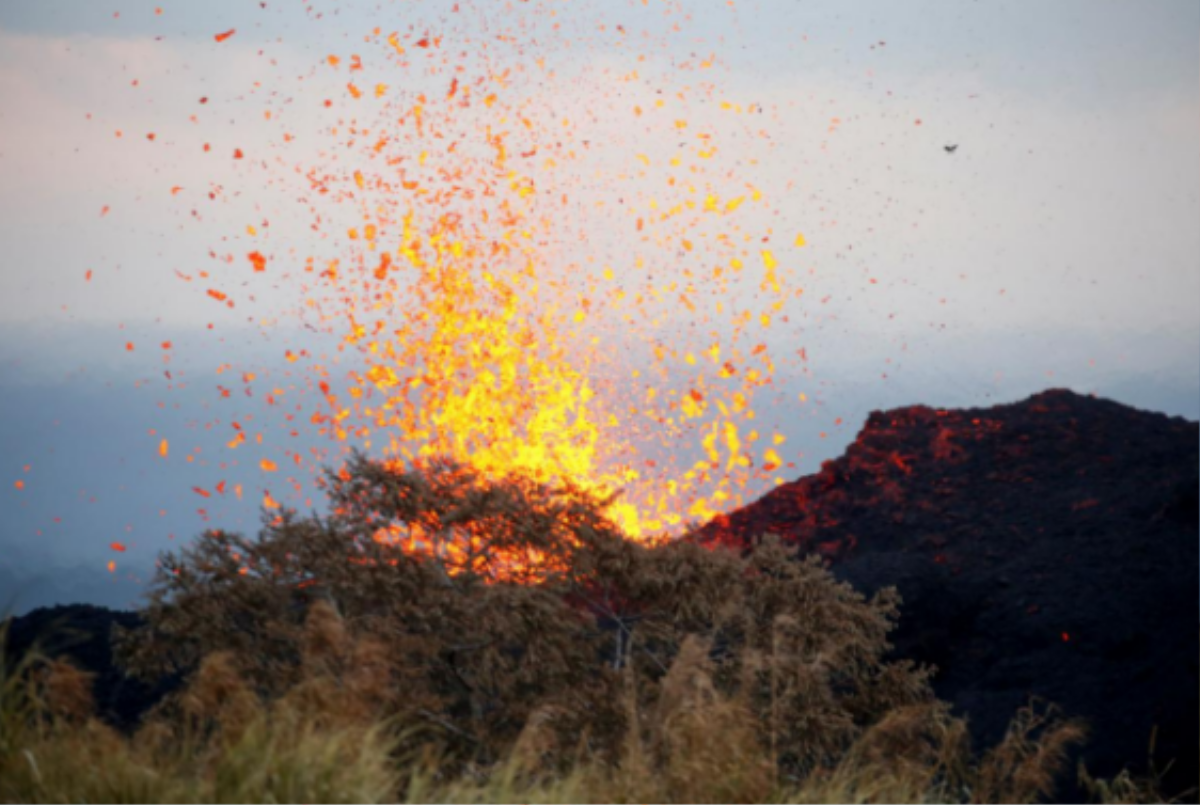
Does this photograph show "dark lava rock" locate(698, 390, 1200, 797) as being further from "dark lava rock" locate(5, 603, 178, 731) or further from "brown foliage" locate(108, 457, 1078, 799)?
"dark lava rock" locate(5, 603, 178, 731)

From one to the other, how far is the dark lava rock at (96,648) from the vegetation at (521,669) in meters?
2.79

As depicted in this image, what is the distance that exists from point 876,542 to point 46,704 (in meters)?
9.53

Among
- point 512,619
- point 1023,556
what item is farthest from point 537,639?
point 1023,556

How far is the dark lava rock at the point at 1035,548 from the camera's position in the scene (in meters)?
10.6

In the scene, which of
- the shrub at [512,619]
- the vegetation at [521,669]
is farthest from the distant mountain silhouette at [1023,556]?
the shrub at [512,619]

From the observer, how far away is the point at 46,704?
281 inches

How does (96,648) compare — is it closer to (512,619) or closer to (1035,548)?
(512,619)

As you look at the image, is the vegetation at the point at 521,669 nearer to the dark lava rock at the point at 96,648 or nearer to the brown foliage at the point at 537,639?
the brown foliage at the point at 537,639

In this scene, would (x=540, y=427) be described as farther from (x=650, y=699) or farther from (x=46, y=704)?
(x=46, y=704)

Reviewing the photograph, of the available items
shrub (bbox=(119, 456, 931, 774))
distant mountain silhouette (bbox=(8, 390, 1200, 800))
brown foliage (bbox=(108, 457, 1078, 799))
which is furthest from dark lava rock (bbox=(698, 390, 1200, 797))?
shrub (bbox=(119, 456, 931, 774))

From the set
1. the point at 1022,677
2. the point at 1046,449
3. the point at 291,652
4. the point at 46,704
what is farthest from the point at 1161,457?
the point at 46,704

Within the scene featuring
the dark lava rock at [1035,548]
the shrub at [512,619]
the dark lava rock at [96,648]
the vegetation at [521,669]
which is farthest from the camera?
the dark lava rock at [96,648]

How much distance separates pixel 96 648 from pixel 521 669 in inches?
236

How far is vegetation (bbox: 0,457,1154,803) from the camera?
6.87 metres
